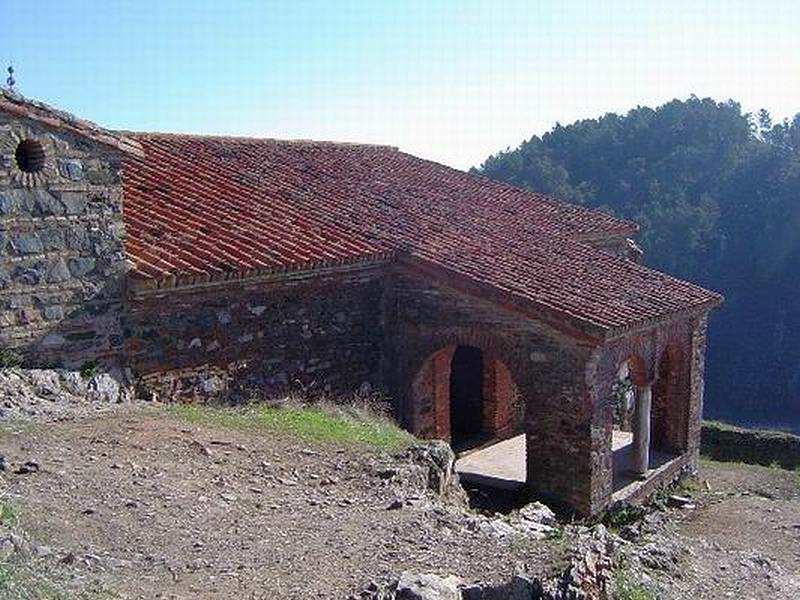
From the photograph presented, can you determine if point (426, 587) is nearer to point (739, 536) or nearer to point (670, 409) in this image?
point (739, 536)

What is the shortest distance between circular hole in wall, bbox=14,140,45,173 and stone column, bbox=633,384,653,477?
8.06 meters

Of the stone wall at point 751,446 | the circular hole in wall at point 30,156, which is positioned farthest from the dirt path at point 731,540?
the circular hole in wall at point 30,156

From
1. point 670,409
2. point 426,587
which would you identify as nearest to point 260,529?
point 426,587

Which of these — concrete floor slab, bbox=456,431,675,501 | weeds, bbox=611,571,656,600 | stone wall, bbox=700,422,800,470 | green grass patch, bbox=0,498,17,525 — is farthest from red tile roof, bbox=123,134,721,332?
stone wall, bbox=700,422,800,470

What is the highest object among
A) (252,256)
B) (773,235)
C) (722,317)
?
(252,256)

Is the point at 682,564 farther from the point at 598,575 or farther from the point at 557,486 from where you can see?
the point at 557,486

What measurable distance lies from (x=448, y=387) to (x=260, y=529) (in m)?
6.71

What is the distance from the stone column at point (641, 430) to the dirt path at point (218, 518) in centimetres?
539

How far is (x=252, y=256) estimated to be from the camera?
977 cm

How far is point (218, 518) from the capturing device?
6090mm

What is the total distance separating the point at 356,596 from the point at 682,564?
11.8 feet

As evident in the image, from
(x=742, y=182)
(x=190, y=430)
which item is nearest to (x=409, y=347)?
(x=190, y=430)

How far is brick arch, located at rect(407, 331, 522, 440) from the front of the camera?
1086 cm

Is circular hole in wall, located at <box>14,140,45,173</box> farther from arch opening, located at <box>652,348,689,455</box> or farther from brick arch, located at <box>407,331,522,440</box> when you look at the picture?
arch opening, located at <box>652,348,689,455</box>
